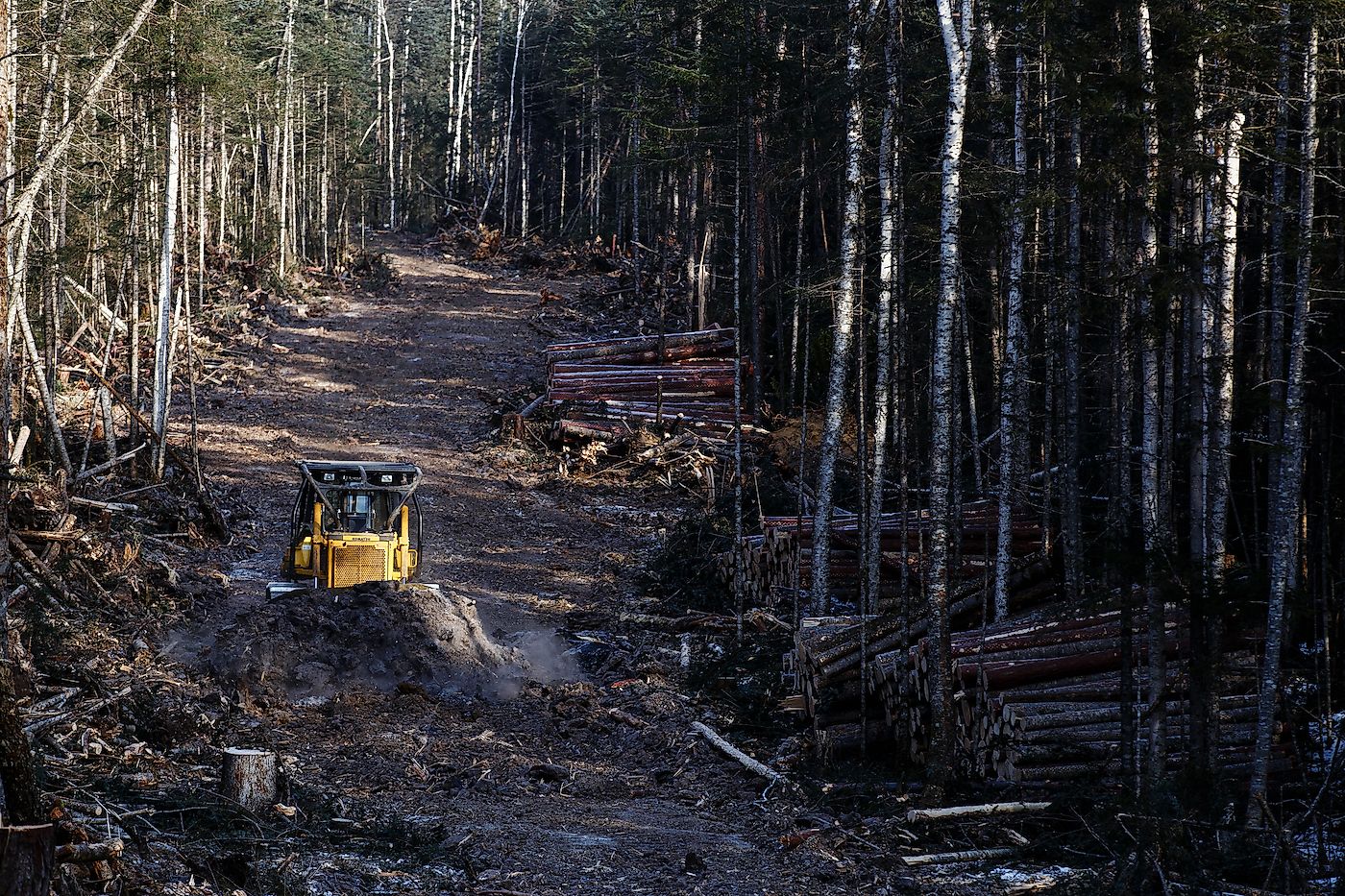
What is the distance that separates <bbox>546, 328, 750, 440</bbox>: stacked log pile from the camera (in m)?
27.7

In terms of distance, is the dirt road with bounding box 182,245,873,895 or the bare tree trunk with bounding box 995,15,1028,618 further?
the bare tree trunk with bounding box 995,15,1028,618

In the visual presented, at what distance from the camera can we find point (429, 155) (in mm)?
70000

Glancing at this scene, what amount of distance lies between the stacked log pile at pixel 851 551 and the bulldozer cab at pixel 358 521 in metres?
5.01

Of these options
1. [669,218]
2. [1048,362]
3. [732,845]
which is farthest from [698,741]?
[669,218]

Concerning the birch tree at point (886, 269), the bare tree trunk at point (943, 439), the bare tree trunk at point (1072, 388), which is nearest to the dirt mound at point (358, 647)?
the birch tree at point (886, 269)

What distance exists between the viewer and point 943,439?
37.9 feet

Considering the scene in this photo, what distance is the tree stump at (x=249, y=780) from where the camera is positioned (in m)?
9.04

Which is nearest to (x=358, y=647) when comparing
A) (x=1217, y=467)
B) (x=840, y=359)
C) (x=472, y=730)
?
(x=472, y=730)

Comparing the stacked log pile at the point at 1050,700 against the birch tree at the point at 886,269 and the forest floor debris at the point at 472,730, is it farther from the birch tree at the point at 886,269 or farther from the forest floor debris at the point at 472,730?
the birch tree at the point at 886,269

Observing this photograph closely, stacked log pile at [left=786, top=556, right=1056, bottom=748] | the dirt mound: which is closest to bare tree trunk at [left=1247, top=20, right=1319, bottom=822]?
stacked log pile at [left=786, top=556, right=1056, bottom=748]

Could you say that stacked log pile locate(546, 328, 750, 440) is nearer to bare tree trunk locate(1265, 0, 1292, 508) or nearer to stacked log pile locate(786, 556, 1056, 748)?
stacked log pile locate(786, 556, 1056, 748)

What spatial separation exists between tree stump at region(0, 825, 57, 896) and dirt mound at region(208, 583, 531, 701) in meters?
8.68

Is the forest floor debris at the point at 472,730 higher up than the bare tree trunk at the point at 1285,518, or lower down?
lower down

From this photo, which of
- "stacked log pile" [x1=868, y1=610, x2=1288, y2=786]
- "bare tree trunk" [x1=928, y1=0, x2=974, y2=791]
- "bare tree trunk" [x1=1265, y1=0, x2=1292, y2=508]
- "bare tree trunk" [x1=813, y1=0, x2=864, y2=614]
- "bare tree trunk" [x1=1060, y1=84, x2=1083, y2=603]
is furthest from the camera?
"bare tree trunk" [x1=813, y1=0, x2=864, y2=614]
